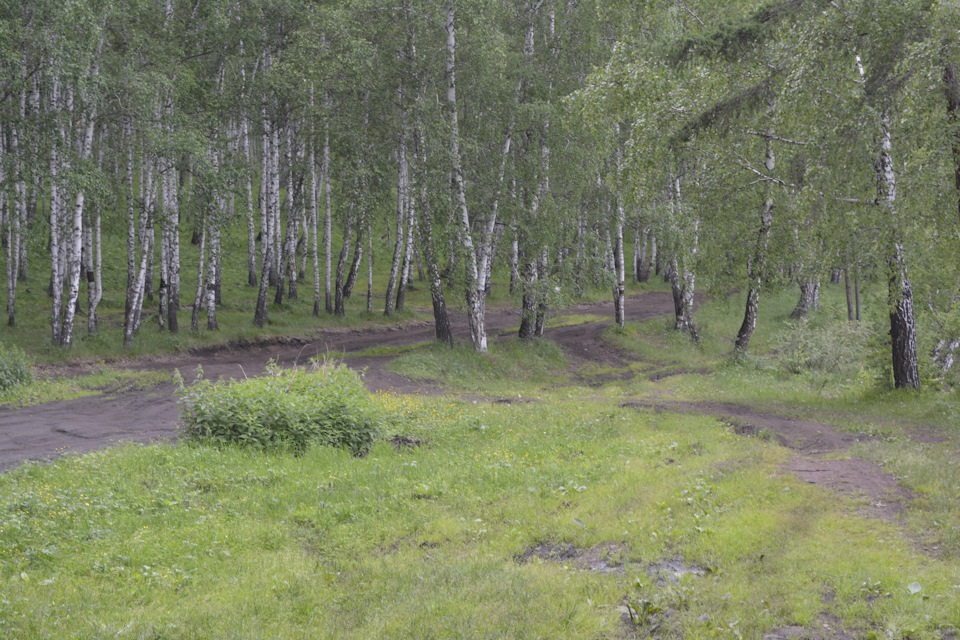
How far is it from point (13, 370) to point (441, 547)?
14.6 metres

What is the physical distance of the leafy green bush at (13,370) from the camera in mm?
16922

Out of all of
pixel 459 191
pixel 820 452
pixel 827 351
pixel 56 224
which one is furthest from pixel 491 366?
pixel 56 224

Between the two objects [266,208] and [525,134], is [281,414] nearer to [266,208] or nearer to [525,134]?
[525,134]

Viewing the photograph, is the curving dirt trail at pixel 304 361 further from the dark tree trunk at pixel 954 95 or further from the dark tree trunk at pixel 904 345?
the dark tree trunk at pixel 954 95

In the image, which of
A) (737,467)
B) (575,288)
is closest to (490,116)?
(575,288)

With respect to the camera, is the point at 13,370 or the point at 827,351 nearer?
the point at 13,370

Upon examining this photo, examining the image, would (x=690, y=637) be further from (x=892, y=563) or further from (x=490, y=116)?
(x=490, y=116)

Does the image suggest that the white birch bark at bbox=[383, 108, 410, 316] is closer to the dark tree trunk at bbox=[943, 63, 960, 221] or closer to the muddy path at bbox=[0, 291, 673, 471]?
the muddy path at bbox=[0, 291, 673, 471]

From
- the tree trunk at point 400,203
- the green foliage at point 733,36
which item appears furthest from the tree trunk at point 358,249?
the green foliage at point 733,36

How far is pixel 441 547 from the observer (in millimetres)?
7945

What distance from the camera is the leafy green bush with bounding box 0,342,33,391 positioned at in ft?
55.5

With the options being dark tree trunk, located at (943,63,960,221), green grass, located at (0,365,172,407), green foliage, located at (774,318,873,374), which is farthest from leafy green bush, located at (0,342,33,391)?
green foliage, located at (774,318,873,374)

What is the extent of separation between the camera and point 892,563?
6367 millimetres

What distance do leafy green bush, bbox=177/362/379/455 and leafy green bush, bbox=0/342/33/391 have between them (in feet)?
23.5
